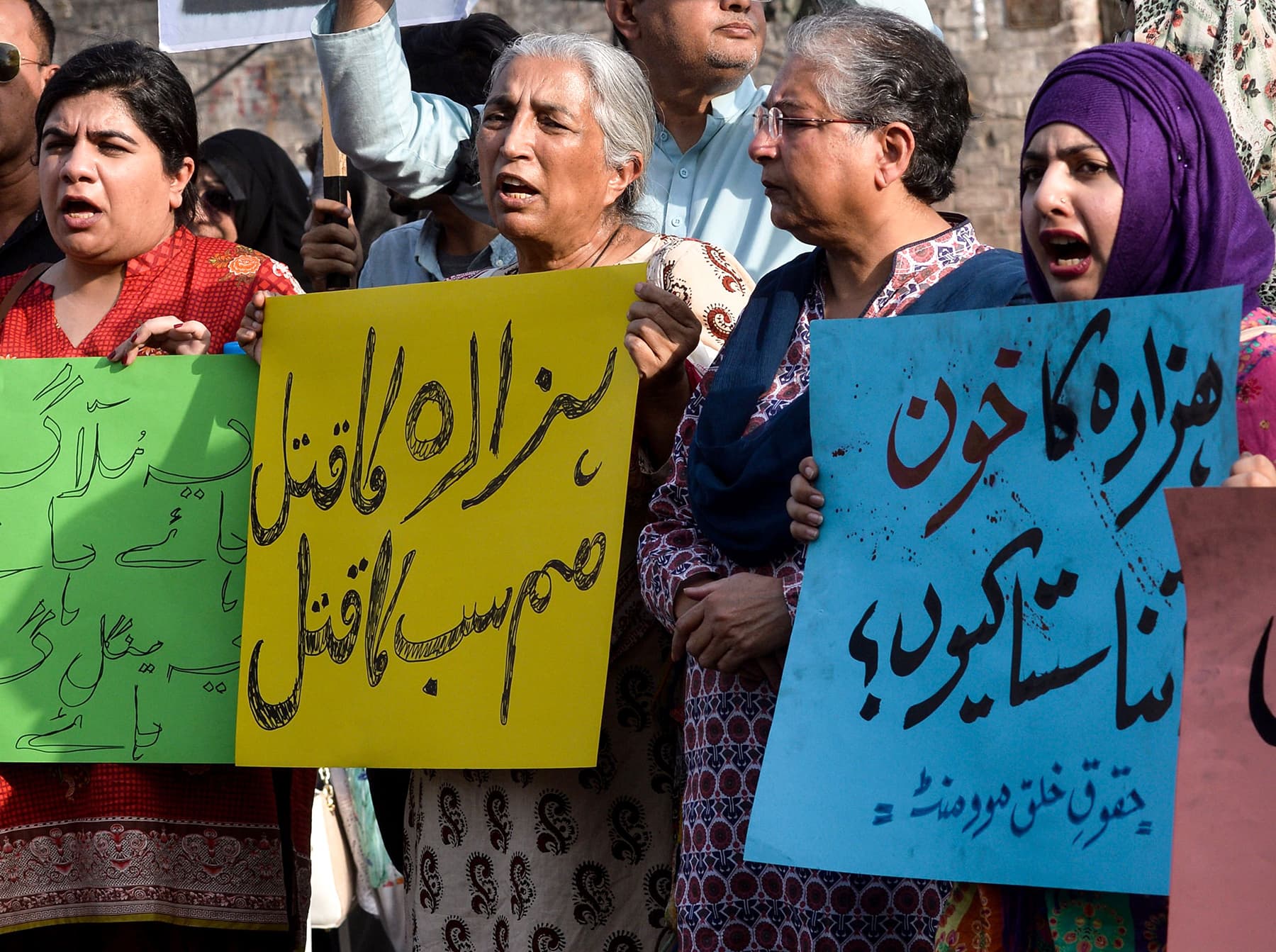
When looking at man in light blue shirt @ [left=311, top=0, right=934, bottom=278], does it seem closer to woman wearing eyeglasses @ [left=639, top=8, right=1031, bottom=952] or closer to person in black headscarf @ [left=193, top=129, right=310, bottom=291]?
woman wearing eyeglasses @ [left=639, top=8, right=1031, bottom=952]

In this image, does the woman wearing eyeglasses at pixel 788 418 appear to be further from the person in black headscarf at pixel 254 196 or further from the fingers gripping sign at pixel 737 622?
the person in black headscarf at pixel 254 196

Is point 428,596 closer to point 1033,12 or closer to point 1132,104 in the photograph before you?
point 1132,104

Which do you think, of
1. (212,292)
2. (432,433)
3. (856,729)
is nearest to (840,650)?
(856,729)

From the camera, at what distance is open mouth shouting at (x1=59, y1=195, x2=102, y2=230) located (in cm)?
330

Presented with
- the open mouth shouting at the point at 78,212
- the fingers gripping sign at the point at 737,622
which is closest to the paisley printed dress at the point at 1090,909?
the fingers gripping sign at the point at 737,622

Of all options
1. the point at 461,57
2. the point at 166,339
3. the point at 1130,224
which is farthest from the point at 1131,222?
the point at 461,57

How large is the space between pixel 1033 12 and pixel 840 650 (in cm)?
816

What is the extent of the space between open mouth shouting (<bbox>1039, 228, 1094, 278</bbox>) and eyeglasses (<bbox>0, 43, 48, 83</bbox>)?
9.46ft

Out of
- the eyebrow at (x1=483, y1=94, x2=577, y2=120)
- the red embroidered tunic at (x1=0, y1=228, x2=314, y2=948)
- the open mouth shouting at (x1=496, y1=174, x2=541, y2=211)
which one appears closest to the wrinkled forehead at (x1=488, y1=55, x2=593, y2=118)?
the eyebrow at (x1=483, y1=94, x2=577, y2=120)

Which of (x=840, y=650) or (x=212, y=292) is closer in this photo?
(x=840, y=650)

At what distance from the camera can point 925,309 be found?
2.48 metres

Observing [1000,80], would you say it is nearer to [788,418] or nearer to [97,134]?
[97,134]

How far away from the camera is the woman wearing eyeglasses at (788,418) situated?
2.45 meters

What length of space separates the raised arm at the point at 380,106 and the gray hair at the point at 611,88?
0.64 metres
